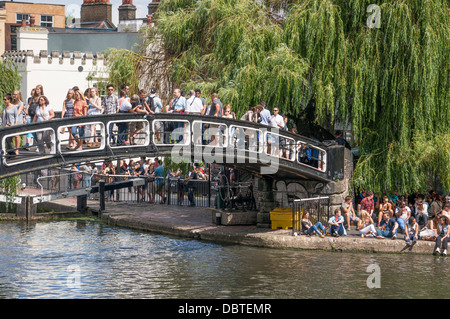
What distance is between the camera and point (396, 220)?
22500mm

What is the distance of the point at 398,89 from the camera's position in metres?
23.8

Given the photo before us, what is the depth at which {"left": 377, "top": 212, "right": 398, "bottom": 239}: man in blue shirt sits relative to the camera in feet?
72.6

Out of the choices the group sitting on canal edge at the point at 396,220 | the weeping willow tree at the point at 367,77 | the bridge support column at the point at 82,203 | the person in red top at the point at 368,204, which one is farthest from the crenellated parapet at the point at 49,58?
the person in red top at the point at 368,204

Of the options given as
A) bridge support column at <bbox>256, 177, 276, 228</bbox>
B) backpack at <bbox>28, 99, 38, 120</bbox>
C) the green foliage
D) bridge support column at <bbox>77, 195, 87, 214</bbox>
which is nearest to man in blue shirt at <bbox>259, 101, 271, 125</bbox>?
bridge support column at <bbox>256, 177, 276, 228</bbox>

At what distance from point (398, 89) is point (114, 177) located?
43.5 ft

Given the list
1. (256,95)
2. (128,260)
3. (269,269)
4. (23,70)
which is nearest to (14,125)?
(128,260)

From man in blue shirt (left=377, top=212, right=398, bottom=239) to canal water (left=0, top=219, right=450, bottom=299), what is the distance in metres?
0.87

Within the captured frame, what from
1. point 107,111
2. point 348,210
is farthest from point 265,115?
→ point 107,111

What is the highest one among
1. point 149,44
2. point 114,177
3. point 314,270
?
point 149,44

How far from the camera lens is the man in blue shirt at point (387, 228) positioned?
72.6 ft

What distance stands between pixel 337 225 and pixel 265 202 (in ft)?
10.2

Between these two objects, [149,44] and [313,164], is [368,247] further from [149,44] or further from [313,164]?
[149,44]

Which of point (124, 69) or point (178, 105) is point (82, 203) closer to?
point (124, 69)

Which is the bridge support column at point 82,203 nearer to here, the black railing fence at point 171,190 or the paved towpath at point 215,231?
the paved towpath at point 215,231
